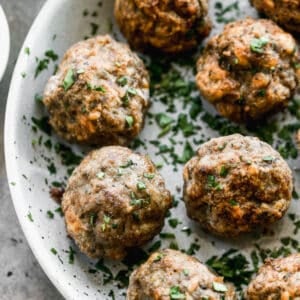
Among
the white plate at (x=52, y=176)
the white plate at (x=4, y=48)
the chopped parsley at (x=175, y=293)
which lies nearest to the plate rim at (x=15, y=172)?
the white plate at (x=52, y=176)

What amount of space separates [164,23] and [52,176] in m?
1.24

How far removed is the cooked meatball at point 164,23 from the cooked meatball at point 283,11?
380 millimetres

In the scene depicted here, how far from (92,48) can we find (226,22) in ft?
3.31

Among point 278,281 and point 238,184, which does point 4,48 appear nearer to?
point 238,184

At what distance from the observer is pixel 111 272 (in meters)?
4.83

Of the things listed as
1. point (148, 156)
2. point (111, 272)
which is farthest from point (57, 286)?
point (148, 156)

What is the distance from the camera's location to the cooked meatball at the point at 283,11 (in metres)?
4.85

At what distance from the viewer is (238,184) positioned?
4445 mm

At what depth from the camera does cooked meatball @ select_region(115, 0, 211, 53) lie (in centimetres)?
486

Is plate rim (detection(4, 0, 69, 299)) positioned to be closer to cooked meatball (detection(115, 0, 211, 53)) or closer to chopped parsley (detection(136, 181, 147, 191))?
cooked meatball (detection(115, 0, 211, 53))

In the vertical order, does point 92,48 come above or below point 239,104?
above

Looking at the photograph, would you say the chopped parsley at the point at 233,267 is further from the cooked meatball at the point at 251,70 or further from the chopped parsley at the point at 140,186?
the cooked meatball at the point at 251,70

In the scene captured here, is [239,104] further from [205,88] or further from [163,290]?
[163,290]

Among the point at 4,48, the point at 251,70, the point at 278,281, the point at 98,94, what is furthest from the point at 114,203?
the point at 4,48
